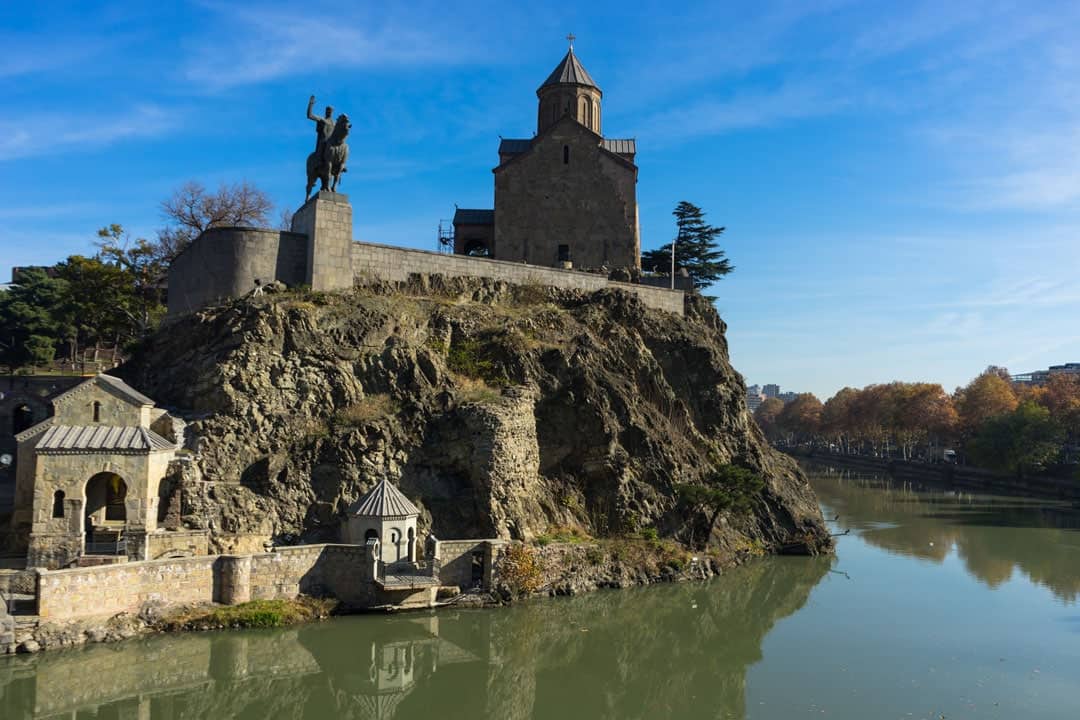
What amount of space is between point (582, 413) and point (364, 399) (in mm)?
7452

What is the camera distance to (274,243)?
26938mm

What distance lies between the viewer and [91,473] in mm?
20562

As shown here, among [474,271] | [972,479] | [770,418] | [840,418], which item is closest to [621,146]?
[474,271]

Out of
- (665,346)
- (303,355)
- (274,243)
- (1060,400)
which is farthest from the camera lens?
(1060,400)

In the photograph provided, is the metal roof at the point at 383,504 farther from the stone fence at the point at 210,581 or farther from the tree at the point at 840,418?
the tree at the point at 840,418

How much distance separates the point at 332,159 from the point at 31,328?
21.6 metres

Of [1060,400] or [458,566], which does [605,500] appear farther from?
[1060,400]

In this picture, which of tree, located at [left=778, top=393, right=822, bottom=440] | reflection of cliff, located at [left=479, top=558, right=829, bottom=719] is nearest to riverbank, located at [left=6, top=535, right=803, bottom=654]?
reflection of cliff, located at [left=479, top=558, right=829, bottom=719]

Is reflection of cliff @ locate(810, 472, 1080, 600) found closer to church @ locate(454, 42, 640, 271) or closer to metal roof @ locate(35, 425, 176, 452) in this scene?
church @ locate(454, 42, 640, 271)

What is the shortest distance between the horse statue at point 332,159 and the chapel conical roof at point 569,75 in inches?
694

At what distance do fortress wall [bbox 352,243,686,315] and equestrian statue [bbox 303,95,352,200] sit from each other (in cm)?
242

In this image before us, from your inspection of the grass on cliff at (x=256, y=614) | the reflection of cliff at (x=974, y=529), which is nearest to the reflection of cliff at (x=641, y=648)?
the grass on cliff at (x=256, y=614)

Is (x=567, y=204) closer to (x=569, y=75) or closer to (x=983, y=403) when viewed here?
(x=569, y=75)

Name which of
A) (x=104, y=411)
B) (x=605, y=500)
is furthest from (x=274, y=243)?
(x=605, y=500)
